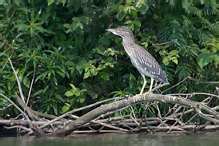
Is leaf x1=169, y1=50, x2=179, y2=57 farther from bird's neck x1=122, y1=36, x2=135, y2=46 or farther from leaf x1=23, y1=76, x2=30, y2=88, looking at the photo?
leaf x1=23, y1=76, x2=30, y2=88

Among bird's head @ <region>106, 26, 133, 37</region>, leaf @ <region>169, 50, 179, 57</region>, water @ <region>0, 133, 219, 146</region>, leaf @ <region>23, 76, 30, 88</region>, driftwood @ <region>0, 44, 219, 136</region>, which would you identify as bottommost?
water @ <region>0, 133, 219, 146</region>

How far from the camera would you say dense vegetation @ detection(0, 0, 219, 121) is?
22.8ft

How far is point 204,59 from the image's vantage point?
6766 mm

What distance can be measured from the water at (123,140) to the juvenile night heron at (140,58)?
719mm

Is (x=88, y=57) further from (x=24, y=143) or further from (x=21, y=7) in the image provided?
(x=24, y=143)

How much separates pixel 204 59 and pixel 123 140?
5.83 ft

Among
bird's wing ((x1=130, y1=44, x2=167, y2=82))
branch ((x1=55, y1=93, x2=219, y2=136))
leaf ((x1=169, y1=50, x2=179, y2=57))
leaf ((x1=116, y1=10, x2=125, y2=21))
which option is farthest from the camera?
leaf ((x1=169, y1=50, x2=179, y2=57))

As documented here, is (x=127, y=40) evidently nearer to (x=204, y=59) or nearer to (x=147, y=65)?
(x=147, y=65)

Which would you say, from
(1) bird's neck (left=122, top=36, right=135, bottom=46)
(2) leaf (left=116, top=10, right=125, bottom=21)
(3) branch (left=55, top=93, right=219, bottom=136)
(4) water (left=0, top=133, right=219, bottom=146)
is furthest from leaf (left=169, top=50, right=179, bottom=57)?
(4) water (left=0, top=133, right=219, bottom=146)

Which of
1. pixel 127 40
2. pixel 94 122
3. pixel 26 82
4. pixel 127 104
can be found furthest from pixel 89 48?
pixel 127 104

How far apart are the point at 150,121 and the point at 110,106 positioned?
1.35m

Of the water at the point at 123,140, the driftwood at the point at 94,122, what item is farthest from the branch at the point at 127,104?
the water at the point at 123,140

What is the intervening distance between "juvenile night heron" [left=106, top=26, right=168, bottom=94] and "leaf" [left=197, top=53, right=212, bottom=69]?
0.65 meters

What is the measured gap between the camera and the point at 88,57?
7.18 meters
